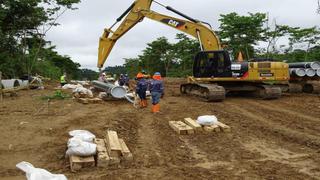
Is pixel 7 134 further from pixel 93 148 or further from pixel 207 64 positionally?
pixel 207 64

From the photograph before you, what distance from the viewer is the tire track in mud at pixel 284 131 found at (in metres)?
8.96

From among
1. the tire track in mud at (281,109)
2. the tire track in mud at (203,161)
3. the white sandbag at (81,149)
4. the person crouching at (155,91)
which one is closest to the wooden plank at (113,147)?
the white sandbag at (81,149)

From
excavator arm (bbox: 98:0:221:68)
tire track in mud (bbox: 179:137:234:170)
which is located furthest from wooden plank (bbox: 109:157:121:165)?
excavator arm (bbox: 98:0:221:68)

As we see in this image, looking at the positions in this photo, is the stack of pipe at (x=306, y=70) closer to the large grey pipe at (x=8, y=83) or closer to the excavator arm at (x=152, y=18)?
the excavator arm at (x=152, y=18)

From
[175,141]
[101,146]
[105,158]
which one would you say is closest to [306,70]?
[175,141]

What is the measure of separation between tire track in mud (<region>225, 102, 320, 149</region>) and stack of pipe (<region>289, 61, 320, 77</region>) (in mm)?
6712

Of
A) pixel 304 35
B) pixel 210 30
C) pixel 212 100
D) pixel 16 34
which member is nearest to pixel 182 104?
pixel 212 100

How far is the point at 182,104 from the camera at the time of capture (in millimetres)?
16062

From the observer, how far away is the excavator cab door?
17781mm

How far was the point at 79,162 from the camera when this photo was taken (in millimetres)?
6984

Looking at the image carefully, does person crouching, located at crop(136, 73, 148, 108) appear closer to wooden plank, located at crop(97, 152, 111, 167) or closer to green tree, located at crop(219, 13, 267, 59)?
wooden plank, located at crop(97, 152, 111, 167)

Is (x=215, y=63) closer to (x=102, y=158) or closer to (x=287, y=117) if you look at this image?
(x=287, y=117)

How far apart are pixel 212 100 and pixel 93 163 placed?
10.2 meters

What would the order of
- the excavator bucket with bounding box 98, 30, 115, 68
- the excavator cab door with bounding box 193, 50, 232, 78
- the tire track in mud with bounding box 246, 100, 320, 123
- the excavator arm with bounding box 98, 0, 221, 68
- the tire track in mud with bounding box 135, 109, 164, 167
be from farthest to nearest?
the excavator bucket with bounding box 98, 30, 115, 68
the excavator arm with bounding box 98, 0, 221, 68
the excavator cab door with bounding box 193, 50, 232, 78
the tire track in mud with bounding box 246, 100, 320, 123
the tire track in mud with bounding box 135, 109, 164, 167
